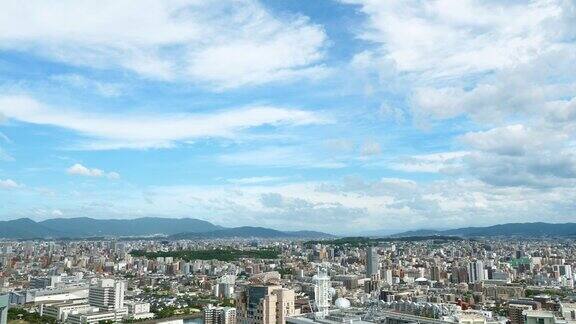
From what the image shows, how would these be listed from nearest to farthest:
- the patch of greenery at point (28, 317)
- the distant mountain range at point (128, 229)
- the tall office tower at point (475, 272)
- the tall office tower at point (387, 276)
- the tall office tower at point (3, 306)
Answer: the tall office tower at point (3, 306) < the patch of greenery at point (28, 317) < the tall office tower at point (387, 276) < the tall office tower at point (475, 272) < the distant mountain range at point (128, 229)

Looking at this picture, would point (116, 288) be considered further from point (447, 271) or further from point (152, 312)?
point (447, 271)

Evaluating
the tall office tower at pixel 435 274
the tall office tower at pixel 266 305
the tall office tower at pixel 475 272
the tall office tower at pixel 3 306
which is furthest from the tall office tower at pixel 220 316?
the tall office tower at pixel 475 272

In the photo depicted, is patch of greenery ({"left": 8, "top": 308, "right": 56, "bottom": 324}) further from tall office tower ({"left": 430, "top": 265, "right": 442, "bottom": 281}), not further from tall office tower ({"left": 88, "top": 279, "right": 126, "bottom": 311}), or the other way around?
tall office tower ({"left": 430, "top": 265, "right": 442, "bottom": 281})

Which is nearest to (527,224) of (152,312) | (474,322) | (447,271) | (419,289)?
(447,271)

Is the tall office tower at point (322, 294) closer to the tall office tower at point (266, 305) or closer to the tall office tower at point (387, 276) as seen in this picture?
the tall office tower at point (266, 305)

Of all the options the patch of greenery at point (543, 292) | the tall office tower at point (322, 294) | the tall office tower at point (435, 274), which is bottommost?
the patch of greenery at point (543, 292)

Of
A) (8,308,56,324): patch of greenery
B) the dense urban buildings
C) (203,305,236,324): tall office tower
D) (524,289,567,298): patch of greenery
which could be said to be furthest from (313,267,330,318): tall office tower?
(524,289,567,298): patch of greenery

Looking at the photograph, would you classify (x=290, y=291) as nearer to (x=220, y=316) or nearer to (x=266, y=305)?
(x=266, y=305)

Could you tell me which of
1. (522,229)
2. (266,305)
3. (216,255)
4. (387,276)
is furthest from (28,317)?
(522,229)
